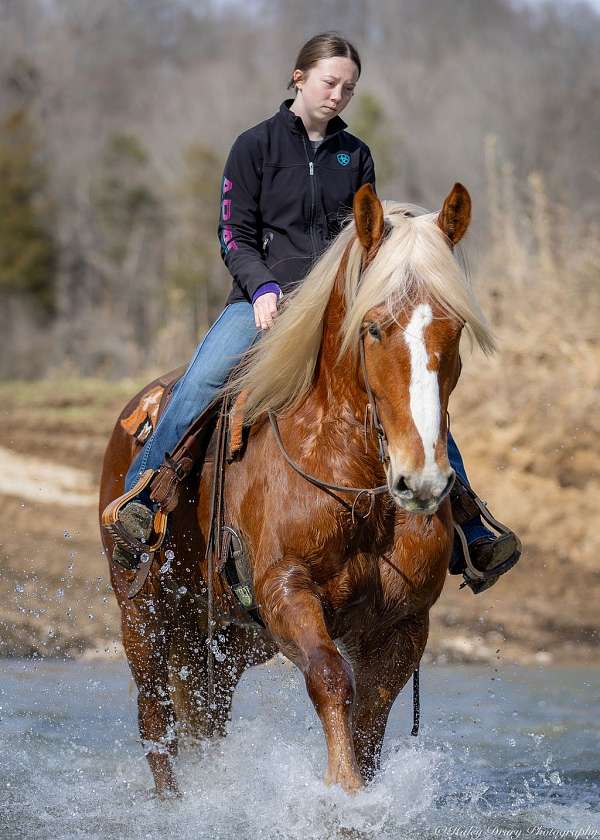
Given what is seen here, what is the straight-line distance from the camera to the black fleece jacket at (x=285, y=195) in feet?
16.5

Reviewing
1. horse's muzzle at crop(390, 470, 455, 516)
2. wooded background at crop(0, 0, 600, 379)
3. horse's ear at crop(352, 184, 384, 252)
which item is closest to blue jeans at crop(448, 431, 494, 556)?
horse's ear at crop(352, 184, 384, 252)

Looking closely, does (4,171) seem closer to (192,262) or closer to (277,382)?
(192,262)

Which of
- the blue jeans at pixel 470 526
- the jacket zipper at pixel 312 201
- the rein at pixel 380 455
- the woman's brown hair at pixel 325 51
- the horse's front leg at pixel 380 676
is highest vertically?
the woman's brown hair at pixel 325 51

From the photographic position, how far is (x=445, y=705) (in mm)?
7766

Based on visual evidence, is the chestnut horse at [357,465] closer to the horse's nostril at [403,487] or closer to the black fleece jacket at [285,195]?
the horse's nostril at [403,487]

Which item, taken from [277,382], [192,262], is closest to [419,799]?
[277,382]

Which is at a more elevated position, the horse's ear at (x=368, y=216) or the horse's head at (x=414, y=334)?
the horse's ear at (x=368, y=216)

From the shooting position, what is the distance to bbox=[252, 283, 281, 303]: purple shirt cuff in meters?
4.85

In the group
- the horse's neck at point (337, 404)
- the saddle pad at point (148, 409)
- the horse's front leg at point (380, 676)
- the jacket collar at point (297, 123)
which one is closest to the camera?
the horse's neck at point (337, 404)

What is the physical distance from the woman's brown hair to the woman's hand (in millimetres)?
929

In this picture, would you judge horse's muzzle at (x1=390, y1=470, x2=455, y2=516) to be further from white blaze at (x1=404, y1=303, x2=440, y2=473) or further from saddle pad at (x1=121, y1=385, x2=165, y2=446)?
saddle pad at (x1=121, y1=385, x2=165, y2=446)

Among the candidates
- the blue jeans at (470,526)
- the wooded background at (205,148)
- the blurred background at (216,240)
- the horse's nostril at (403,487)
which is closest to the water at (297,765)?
the blurred background at (216,240)

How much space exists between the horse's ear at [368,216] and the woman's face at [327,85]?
84 centimetres

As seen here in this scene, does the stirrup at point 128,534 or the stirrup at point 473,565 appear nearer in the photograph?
the stirrup at point 473,565
